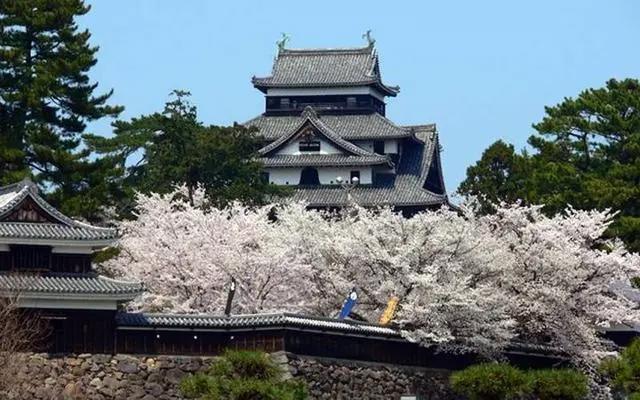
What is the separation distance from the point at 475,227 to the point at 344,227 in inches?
153

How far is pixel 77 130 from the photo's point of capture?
56.9 m

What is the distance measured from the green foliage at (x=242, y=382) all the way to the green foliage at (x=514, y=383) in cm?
476

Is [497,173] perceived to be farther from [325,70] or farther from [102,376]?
A: [102,376]

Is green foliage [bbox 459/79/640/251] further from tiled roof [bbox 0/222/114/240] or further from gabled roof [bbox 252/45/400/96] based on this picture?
tiled roof [bbox 0/222/114/240]

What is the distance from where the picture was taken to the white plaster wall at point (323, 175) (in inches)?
2937

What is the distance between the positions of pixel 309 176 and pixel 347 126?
5054mm

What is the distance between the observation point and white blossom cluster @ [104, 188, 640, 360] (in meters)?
45.1

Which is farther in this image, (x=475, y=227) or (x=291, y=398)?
(x=475, y=227)

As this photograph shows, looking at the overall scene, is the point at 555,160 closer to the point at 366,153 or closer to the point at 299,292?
the point at 366,153

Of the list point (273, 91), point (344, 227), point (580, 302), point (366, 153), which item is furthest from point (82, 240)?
point (273, 91)

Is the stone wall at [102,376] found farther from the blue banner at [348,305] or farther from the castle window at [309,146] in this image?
the castle window at [309,146]

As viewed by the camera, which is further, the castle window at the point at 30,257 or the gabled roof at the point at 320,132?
the gabled roof at the point at 320,132

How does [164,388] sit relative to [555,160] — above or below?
below

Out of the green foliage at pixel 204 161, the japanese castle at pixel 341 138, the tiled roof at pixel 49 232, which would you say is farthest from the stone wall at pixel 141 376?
the japanese castle at pixel 341 138
